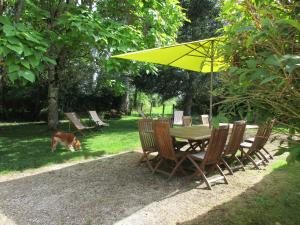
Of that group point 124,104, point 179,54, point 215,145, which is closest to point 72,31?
point 179,54

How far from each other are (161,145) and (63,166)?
2.53 metres

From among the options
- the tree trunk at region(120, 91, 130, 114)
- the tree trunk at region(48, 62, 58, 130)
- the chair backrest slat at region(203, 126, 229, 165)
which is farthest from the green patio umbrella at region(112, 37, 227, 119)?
the tree trunk at region(120, 91, 130, 114)

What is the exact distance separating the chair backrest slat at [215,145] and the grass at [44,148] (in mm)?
3616

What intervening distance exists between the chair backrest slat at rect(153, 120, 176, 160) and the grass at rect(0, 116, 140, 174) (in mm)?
2672

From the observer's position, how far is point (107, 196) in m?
4.91

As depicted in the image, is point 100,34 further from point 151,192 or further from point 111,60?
point 151,192

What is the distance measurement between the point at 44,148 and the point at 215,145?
5.54 meters

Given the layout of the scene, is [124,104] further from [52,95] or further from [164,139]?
[164,139]

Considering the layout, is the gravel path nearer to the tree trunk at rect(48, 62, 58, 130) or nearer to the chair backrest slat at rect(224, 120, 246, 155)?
the chair backrest slat at rect(224, 120, 246, 155)

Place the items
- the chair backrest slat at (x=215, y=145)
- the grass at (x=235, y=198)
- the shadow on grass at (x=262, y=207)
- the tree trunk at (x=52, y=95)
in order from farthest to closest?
the tree trunk at (x=52, y=95), the chair backrest slat at (x=215, y=145), the grass at (x=235, y=198), the shadow on grass at (x=262, y=207)

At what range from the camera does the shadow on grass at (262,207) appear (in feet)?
13.3

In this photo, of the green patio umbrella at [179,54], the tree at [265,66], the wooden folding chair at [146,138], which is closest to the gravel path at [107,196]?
the wooden folding chair at [146,138]

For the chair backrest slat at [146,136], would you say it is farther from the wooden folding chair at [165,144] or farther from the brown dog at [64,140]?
the brown dog at [64,140]

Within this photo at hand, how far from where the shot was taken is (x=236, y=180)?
583 centimetres
